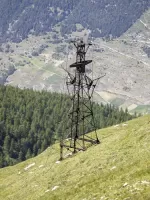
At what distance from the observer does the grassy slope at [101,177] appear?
35.9m

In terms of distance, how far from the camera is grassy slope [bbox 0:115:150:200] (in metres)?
35.9

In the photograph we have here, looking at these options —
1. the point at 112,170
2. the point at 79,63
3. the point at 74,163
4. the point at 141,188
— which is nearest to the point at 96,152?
the point at 74,163

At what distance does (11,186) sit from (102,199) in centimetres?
3185

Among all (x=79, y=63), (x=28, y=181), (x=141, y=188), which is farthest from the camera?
(x=79, y=63)

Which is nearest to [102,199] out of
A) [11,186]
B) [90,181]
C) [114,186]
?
[114,186]

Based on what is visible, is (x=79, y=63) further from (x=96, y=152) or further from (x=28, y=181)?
(x=28, y=181)

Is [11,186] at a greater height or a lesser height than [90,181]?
lesser

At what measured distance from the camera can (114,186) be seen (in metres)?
37.2

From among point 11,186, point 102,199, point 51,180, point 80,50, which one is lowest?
point 11,186

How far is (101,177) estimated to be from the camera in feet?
140

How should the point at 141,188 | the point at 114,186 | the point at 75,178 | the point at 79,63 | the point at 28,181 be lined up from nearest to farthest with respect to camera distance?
1. the point at 141,188
2. the point at 114,186
3. the point at 75,178
4. the point at 28,181
5. the point at 79,63

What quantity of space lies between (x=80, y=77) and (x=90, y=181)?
25.5 meters

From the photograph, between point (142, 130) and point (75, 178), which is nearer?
point (75, 178)

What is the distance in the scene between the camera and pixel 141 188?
3350 cm
